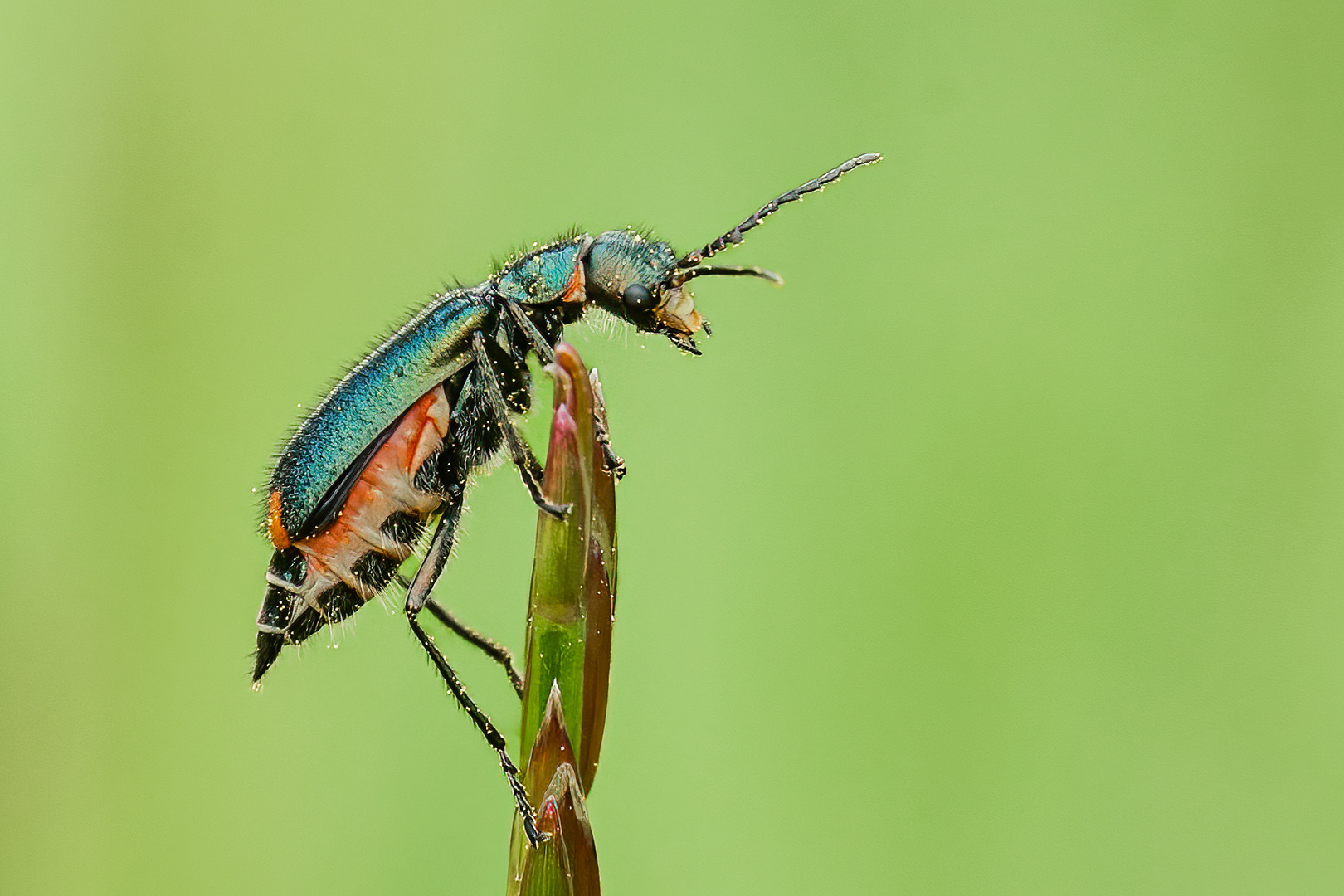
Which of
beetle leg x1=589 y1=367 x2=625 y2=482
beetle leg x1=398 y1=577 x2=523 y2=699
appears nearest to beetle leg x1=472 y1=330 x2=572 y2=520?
beetle leg x1=589 y1=367 x2=625 y2=482

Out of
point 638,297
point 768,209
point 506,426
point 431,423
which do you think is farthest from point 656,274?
point 431,423

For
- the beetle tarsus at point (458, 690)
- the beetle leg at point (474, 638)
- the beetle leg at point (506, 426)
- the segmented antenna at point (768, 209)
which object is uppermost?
the segmented antenna at point (768, 209)

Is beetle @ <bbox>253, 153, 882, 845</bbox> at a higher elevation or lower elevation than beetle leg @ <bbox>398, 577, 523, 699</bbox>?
higher

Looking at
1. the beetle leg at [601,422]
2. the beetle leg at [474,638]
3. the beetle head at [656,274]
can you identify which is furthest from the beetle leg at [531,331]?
the beetle leg at [474,638]

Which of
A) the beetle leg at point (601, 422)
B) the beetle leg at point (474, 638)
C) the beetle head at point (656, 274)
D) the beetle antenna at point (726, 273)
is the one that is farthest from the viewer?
the beetle leg at point (474, 638)

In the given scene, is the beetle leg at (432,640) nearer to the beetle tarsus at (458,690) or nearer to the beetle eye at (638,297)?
the beetle tarsus at (458,690)

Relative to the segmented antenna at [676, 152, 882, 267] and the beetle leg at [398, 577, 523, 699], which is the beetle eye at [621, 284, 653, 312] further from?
the beetle leg at [398, 577, 523, 699]

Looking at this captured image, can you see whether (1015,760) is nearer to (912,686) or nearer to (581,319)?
(912,686)
